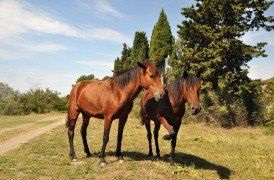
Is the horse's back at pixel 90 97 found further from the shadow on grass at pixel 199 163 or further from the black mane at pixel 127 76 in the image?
the shadow on grass at pixel 199 163

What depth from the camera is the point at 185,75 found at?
36.1 feet

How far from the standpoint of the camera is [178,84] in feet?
37.0

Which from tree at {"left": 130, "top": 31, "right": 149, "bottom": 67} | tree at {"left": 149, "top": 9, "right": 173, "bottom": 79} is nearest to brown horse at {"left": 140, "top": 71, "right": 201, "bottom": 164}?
tree at {"left": 149, "top": 9, "right": 173, "bottom": 79}

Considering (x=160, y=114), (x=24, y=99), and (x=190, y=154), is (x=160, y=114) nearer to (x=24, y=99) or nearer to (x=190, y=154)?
(x=190, y=154)

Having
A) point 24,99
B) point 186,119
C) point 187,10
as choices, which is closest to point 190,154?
point 186,119

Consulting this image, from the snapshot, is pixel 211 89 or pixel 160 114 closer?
pixel 160 114

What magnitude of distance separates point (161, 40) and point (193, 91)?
5775cm

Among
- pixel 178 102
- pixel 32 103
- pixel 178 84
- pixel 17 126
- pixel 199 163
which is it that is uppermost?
pixel 32 103

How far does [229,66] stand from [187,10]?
17.7ft

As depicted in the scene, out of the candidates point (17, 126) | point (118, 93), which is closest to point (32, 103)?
point (17, 126)

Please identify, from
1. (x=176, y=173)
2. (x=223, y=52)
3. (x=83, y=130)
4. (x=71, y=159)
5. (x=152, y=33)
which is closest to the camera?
(x=176, y=173)

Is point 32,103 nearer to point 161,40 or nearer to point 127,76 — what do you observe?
point 161,40

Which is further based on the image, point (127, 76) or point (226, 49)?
point (226, 49)

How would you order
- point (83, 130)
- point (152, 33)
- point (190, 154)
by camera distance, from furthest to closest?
point (152, 33)
point (190, 154)
point (83, 130)
